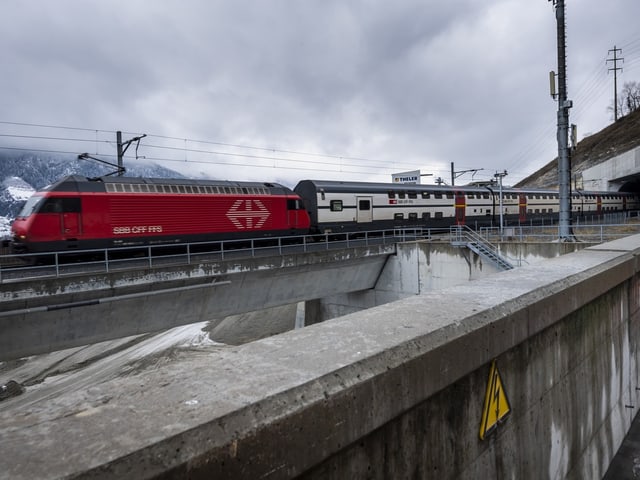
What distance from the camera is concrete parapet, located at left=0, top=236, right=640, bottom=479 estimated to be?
56.0 inches

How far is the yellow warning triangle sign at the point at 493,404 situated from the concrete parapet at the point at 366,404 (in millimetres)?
80

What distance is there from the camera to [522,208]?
32719 millimetres

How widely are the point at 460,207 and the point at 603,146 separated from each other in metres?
62.9

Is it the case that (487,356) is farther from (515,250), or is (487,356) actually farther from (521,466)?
(515,250)

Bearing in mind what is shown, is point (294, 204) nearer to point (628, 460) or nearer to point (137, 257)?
point (137, 257)

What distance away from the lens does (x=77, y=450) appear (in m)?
1.31

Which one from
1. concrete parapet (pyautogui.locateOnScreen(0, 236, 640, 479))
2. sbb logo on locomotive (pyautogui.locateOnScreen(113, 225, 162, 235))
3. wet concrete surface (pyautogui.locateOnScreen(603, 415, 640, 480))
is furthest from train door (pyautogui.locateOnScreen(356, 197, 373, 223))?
concrete parapet (pyautogui.locateOnScreen(0, 236, 640, 479))

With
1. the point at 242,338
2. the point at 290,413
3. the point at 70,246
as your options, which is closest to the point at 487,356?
the point at 290,413

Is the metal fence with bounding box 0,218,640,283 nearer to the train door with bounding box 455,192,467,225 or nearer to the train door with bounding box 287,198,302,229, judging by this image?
the train door with bounding box 287,198,302,229

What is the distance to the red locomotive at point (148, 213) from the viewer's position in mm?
14156

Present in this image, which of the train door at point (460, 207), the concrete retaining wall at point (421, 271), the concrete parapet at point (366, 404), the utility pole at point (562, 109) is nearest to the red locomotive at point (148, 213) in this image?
the concrete retaining wall at point (421, 271)

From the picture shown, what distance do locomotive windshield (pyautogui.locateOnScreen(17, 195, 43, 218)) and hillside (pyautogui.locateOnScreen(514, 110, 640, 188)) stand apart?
73.2m

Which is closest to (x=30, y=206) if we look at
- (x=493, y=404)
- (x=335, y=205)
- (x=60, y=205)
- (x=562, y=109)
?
(x=60, y=205)

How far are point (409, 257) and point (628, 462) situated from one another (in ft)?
56.2
